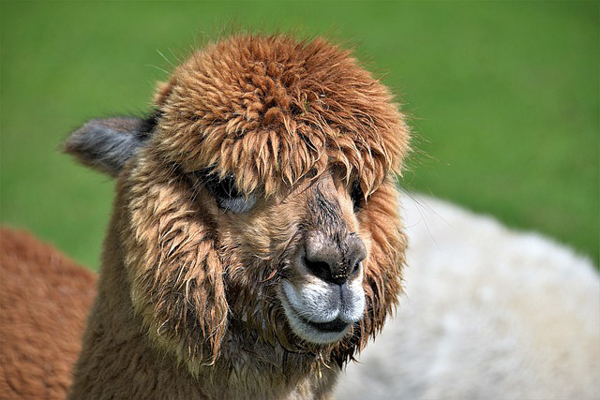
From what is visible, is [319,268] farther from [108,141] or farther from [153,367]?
[108,141]

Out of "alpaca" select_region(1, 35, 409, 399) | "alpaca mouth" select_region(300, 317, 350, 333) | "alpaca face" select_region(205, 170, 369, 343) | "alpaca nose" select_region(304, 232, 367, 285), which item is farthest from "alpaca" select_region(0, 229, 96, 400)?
"alpaca nose" select_region(304, 232, 367, 285)

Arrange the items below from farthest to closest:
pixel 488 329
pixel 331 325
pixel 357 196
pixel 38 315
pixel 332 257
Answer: pixel 488 329 → pixel 38 315 → pixel 357 196 → pixel 331 325 → pixel 332 257

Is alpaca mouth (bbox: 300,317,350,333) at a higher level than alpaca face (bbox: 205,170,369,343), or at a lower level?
lower

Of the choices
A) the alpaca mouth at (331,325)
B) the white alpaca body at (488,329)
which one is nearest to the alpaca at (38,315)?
the alpaca mouth at (331,325)

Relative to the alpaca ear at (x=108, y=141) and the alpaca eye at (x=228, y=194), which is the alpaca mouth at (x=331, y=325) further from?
the alpaca ear at (x=108, y=141)

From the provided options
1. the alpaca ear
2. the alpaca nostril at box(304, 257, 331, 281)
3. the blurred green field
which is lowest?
the blurred green field

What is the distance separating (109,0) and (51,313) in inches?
592

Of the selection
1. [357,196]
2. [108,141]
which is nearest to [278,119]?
[357,196]

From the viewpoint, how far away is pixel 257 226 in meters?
2.59

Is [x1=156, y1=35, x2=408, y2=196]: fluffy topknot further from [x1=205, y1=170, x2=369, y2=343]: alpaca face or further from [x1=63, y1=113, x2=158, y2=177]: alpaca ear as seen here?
[x1=63, y1=113, x2=158, y2=177]: alpaca ear

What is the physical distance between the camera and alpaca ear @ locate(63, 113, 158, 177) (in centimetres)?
308

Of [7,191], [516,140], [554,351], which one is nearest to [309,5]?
[516,140]

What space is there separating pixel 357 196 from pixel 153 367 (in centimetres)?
101

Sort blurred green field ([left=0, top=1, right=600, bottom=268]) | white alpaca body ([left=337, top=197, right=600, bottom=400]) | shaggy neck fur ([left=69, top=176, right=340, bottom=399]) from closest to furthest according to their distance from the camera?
shaggy neck fur ([left=69, top=176, right=340, bottom=399]) → white alpaca body ([left=337, top=197, right=600, bottom=400]) → blurred green field ([left=0, top=1, right=600, bottom=268])
